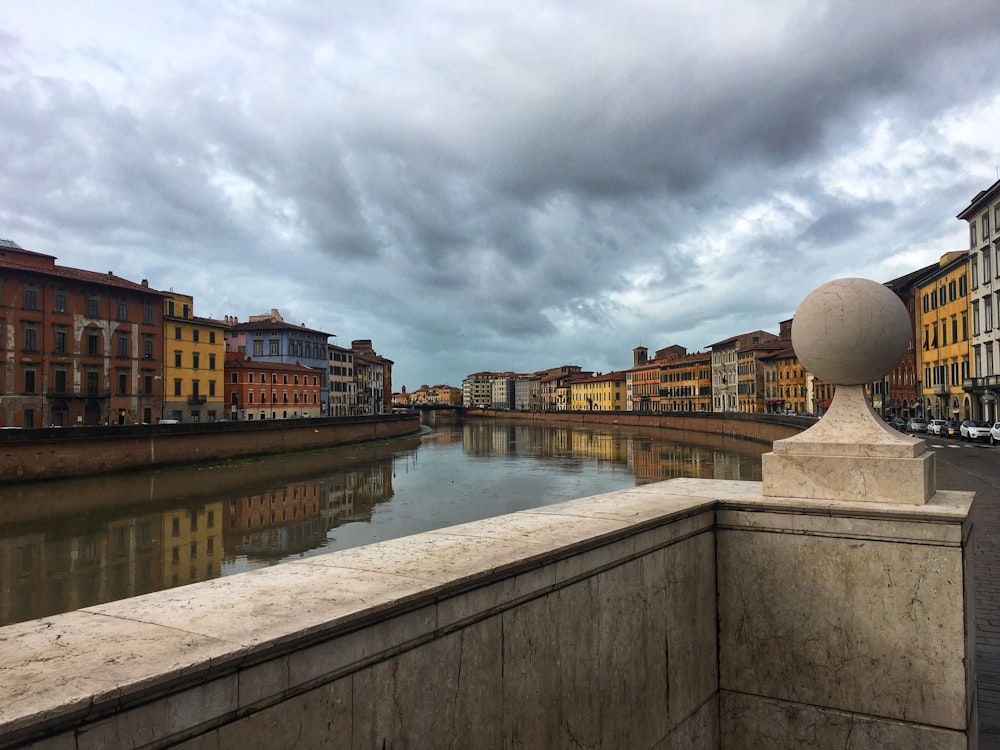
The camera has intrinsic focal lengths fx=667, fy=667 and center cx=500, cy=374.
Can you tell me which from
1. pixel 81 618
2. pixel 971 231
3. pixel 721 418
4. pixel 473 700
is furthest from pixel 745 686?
pixel 721 418

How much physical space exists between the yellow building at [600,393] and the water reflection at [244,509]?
252ft

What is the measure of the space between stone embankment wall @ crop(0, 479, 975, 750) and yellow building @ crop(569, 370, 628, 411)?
11909cm

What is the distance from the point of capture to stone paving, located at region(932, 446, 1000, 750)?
4429 mm

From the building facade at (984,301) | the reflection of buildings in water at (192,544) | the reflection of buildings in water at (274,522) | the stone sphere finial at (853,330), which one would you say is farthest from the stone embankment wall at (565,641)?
the building facade at (984,301)

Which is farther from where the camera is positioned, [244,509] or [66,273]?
[66,273]

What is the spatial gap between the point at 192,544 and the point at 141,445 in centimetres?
1771

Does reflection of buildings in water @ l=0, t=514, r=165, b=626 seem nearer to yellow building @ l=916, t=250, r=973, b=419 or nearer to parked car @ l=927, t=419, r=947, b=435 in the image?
parked car @ l=927, t=419, r=947, b=435

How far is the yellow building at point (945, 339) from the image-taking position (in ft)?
141

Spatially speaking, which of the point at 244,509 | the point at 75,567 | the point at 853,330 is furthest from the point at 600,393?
the point at 853,330

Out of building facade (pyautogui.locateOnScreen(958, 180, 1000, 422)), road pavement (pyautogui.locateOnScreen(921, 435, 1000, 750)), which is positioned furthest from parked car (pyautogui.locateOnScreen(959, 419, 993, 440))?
road pavement (pyautogui.locateOnScreen(921, 435, 1000, 750))

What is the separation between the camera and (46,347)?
4072 centimetres

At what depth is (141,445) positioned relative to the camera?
3350cm

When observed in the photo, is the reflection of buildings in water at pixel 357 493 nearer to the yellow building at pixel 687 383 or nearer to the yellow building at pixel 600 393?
the yellow building at pixel 687 383

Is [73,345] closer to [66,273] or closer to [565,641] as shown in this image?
[66,273]
